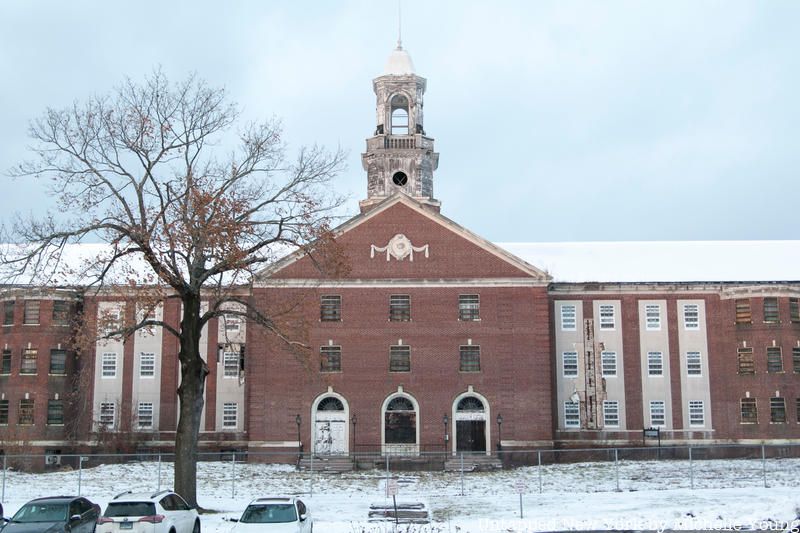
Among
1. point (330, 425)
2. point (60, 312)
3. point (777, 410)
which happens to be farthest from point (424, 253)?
point (777, 410)

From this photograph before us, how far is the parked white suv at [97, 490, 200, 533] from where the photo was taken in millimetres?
23828

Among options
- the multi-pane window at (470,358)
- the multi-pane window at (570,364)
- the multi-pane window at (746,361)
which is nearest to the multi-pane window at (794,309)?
the multi-pane window at (746,361)

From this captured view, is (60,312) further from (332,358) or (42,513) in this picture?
(42,513)

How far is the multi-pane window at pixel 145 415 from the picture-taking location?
54.6 m

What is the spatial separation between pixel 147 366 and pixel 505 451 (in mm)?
20868

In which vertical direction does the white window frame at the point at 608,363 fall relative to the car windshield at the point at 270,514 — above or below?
above

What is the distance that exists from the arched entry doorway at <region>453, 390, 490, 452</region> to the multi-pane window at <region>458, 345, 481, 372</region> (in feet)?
4.30

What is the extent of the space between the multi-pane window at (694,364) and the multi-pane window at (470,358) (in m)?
12.6

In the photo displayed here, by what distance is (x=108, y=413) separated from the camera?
54.7m

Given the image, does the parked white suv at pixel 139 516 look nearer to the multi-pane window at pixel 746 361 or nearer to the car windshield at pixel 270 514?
the car windshield at pixel 270 514

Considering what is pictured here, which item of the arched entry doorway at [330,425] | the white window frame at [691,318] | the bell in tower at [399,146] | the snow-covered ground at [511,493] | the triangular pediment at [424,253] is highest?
the bell in tower at [399,146]

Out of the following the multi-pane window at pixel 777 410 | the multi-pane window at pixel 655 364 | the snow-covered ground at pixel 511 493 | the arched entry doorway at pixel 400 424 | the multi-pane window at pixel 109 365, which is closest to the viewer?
the snow-covered ground at pixel 511 493

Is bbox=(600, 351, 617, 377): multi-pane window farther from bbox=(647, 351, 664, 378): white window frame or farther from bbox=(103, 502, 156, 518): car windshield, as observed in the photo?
bbox=(103, 502, 156, 518): car windshield

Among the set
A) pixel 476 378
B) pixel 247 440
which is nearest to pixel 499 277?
pixel 476 378
